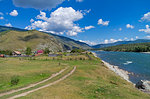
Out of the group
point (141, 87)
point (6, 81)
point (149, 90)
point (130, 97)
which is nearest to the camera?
point (130, 97)

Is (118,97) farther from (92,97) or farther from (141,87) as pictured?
(141,87)

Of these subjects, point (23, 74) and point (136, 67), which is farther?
point (136, 67)

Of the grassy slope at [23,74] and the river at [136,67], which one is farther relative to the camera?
the river at [136,67]

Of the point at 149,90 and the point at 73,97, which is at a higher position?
the point at 73,97

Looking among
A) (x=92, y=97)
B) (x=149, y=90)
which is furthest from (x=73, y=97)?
(x=149, y=90)

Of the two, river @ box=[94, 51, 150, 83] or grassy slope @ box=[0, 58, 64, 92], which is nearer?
grassy slope @ box=[0, 58, 64, 92]

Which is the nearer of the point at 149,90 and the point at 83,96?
the point at 83,96

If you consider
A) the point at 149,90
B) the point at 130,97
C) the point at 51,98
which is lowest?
the point at 149,90

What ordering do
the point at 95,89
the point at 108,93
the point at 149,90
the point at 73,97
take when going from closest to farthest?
the point at 73,97 < the point at 108,93 < the point at 95,89 < the point at 149,90

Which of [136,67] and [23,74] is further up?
[23,74]

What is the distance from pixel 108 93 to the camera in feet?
62.5

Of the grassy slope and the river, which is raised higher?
the grassy slope

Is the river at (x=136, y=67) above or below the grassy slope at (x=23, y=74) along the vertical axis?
below

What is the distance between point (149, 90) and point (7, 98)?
113 feet
